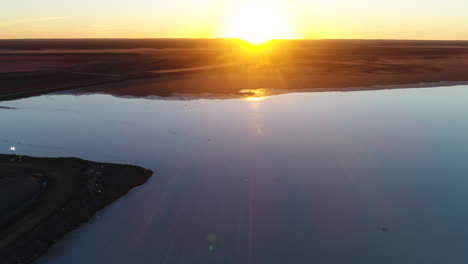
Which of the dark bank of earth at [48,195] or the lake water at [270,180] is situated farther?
the dark bank of earth at [48,195]

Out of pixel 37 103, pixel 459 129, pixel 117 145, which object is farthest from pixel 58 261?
pixel 37 103

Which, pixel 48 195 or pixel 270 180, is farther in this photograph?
pixel 270 180

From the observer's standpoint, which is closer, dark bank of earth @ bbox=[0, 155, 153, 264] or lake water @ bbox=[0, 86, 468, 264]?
lake water @ bbox=[0, 86, 468, 264]

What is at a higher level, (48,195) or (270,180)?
(270,180)

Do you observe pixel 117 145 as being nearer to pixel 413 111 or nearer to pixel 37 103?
pixel 37 103
